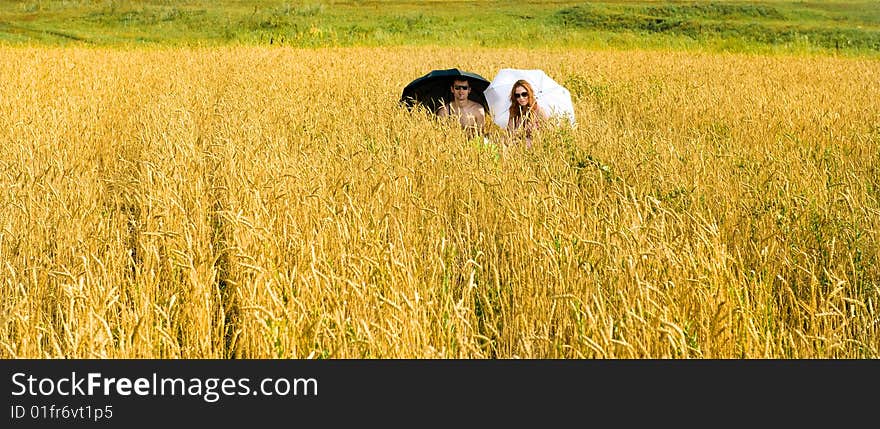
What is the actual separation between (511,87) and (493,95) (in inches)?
8.1

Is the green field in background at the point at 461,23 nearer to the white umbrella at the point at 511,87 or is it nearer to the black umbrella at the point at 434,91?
the black umbrella at the point at 434,91

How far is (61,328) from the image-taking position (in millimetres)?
2857

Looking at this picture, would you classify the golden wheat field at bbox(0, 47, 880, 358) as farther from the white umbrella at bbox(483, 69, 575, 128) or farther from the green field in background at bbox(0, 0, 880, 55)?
the green field in background at bbox(0, 0, 880, 55)

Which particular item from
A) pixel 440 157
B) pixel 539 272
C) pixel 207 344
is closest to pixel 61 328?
pixel 207 344

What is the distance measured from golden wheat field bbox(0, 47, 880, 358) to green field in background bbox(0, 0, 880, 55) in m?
18.6

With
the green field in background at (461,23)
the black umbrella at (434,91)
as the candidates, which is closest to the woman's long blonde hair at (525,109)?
the black umbrella at (434,91)

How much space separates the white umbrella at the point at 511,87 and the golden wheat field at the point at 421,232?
1.48 ft

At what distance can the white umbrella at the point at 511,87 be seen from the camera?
8.03m

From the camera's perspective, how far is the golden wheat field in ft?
8.44

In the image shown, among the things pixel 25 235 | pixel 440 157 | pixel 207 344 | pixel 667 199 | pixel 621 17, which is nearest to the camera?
pixel 207 344

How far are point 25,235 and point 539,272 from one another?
87.8 inches

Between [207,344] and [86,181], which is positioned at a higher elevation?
[86,181]

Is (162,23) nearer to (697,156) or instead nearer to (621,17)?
(621,17)
